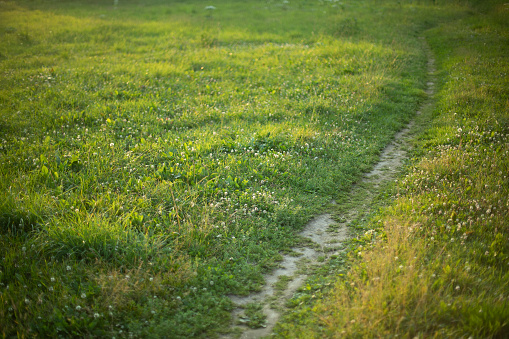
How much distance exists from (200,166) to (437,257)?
195 inches

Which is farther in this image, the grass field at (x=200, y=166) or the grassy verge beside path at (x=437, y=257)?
the grass field at (x=200, y=166)

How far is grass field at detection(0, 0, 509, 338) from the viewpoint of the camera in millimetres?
4645

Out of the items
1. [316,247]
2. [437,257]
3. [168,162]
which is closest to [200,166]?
[168,162]

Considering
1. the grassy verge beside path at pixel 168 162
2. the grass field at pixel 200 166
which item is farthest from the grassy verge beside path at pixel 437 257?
the grassy verge beside path at pixel 168 162

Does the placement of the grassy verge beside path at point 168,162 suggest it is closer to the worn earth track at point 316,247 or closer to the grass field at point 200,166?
the grass field at point 200,166

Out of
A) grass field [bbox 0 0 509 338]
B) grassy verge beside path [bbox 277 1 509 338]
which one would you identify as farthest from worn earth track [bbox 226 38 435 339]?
grassy verge beside path [bbox 277 1 509 338]

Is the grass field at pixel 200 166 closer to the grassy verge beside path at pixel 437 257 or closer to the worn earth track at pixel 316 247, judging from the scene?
the grassy verge beside path at pixel 437 257

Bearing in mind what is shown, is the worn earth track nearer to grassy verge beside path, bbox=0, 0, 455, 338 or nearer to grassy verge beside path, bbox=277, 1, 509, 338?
grassy verge beside path, bbox=0, 0, 455, 338

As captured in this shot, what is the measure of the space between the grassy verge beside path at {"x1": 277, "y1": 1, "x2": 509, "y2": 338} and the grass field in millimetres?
48

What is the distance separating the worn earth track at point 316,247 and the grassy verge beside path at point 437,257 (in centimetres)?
32

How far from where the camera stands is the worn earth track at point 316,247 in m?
4.67

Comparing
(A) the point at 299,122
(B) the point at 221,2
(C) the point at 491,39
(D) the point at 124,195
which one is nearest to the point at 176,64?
(A) the point at 299,122

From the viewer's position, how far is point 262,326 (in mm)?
4441

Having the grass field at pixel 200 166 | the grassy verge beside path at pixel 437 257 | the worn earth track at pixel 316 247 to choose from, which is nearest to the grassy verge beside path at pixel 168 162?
the grass field at pixel 200 166
